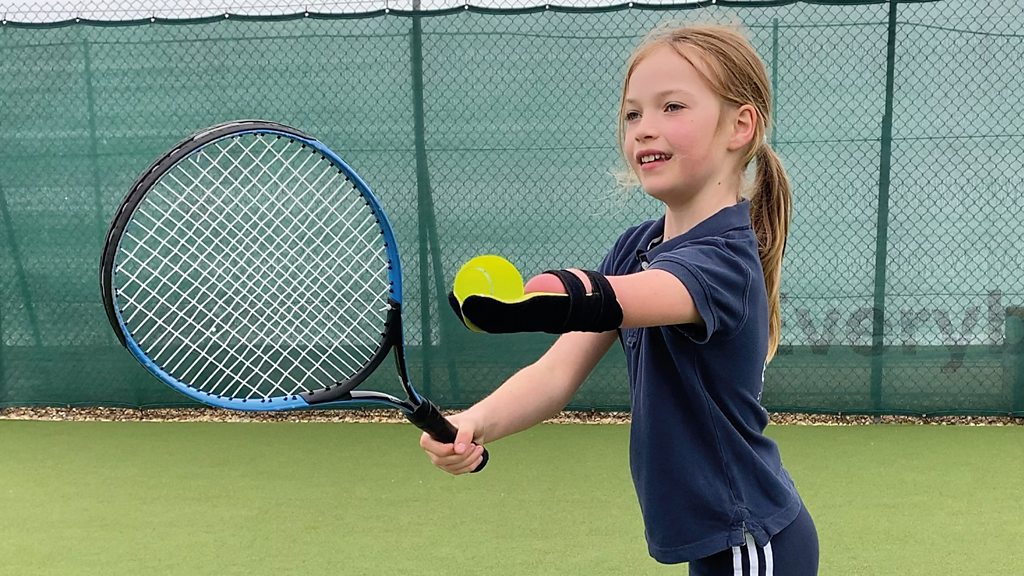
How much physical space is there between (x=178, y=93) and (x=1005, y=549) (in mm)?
3997

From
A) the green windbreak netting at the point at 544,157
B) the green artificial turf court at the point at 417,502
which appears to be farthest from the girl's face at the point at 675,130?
the green windbreak netting at the point at 544,157

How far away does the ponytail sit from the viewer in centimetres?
164

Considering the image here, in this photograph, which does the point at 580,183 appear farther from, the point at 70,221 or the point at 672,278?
the point at 672,278

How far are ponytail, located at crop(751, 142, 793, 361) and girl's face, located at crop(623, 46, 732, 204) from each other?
0.21 m

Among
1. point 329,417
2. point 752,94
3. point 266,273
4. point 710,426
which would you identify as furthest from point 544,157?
point 710,426

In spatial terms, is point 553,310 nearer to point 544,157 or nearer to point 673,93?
point 673,93

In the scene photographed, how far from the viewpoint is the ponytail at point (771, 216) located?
64.7 inches

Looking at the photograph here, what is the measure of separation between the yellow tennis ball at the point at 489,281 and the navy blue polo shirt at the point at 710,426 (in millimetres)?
278

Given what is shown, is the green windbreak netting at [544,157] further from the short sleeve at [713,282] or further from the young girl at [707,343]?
the short sleeve at [713,282]

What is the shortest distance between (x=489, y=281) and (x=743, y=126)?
56 centimetres

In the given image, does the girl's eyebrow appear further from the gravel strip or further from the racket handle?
the gravel strip

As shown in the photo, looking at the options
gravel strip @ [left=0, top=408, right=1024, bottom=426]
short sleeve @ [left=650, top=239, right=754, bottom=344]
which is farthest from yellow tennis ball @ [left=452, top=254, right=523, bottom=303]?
gravel strip @ [left=0, top=408, right=1024, bottom=426]

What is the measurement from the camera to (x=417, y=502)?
355 cm

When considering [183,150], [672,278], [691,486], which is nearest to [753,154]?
[672,278]
